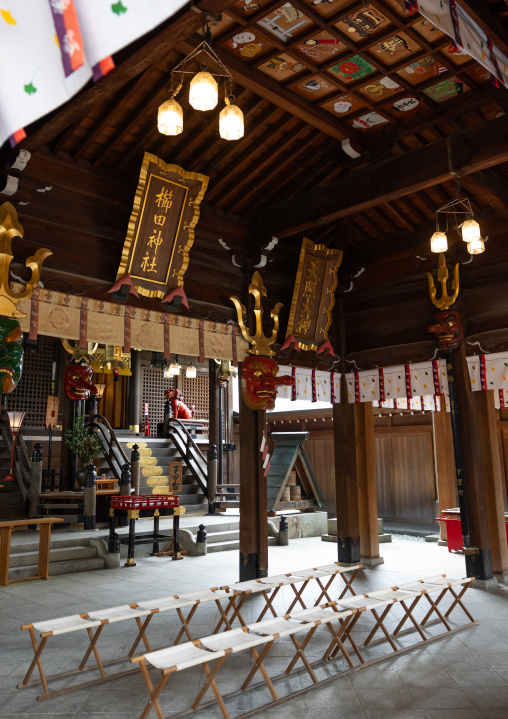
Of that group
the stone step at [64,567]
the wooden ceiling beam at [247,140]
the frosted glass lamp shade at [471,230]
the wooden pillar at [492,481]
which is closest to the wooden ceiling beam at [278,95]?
the wooden ceiling beam at [247,140]

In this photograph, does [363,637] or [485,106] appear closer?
[363,637]

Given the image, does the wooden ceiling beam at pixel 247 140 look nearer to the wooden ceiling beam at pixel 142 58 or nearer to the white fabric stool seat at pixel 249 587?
the wooden ceiling beam at pixel 142 58

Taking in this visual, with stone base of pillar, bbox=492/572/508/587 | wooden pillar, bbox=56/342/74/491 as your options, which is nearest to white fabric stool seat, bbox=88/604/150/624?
stone base of pillar, bbox=492/572/508/587

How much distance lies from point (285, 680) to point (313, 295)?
5233mm

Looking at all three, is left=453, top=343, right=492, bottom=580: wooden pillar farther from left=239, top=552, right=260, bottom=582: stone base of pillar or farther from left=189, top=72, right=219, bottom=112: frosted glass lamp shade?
left=189, top=72, right=219, bottom=112: frosted glass lamp shade

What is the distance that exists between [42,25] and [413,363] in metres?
7.19

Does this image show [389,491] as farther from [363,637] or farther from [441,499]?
[363,637]

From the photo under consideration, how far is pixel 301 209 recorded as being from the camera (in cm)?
706

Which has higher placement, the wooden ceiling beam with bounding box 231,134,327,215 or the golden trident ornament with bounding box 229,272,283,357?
the wooden ceiling beam with bounding box 231,134,327,215

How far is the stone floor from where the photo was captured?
11.7 feet

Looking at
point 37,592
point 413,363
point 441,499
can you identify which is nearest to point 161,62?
point 413,363

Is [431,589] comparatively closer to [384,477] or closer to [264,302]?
[264,302]

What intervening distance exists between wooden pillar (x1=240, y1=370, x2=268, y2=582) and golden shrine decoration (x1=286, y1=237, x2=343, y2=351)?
4.79ft

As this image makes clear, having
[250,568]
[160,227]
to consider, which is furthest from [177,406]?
[160,227]
